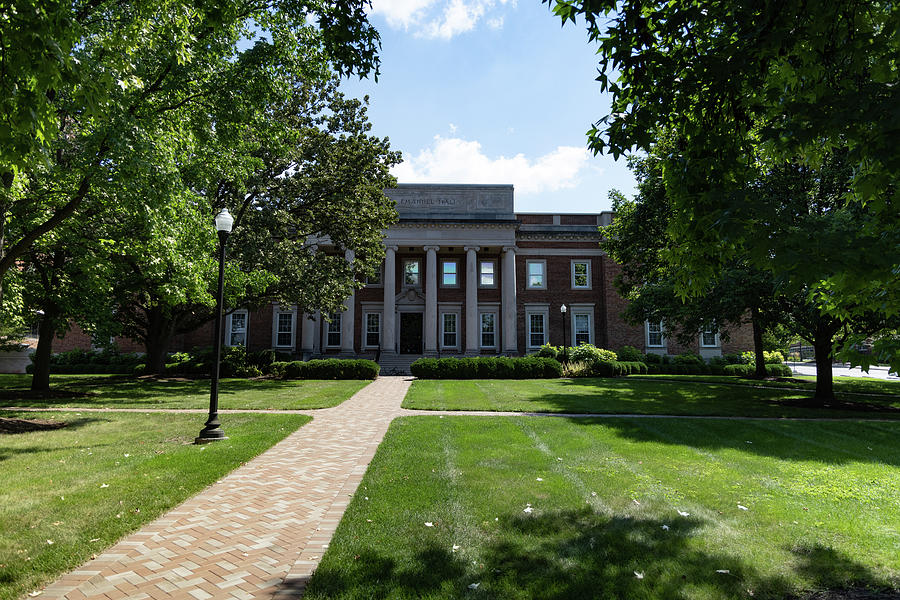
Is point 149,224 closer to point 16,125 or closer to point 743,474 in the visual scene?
point 16,125

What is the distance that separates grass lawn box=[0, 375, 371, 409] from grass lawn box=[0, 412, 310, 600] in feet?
9.21

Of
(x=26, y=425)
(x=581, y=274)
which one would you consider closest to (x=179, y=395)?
(x=26, y=425)

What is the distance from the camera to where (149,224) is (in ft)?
33.7

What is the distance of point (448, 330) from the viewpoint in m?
33.9

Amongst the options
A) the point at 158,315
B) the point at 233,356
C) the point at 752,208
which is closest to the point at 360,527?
the point at 752,208

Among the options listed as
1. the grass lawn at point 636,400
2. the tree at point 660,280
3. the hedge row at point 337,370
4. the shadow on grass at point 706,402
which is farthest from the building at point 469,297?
the shadow on grass at point 706,402

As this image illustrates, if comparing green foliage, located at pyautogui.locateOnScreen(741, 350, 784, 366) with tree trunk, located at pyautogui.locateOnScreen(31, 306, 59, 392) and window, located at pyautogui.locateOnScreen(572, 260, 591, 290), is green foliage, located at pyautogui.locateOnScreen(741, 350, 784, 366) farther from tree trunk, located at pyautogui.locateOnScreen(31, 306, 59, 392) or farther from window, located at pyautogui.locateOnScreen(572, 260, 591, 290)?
tree trunk, located at pyautogui.locateOnScreen(31, 306, 59, 392)

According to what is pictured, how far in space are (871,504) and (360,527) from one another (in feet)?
18.6

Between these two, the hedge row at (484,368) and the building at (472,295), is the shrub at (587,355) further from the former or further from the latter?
Answer: the building at (472,295)

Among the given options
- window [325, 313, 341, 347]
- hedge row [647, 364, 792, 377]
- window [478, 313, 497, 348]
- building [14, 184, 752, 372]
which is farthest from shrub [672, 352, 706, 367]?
window [325, 313, 341, 347]

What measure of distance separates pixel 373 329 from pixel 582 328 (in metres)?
14.4

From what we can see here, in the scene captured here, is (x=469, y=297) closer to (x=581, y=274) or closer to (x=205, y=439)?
(x=581, y=274)

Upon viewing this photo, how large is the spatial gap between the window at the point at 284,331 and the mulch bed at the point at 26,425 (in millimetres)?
22879

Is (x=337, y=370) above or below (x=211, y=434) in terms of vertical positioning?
above
